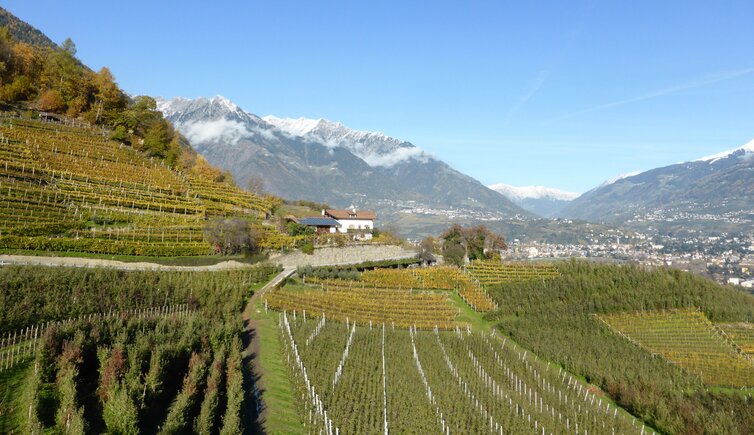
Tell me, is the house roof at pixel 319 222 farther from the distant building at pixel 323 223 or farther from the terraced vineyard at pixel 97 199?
the terraced vineyard at pixel 97 199

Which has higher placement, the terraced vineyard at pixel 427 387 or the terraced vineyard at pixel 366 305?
the terraced vineyard at pixel 366 305

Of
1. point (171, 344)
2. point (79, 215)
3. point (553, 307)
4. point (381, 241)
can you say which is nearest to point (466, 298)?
point (553, 307)

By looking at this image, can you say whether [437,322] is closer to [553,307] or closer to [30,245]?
[553,307]

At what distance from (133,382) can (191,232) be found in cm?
2769

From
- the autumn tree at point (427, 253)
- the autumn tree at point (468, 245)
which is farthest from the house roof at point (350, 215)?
the autumn tree at point (468, 245)

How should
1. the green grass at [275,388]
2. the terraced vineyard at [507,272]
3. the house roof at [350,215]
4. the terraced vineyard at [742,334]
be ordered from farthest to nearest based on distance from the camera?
1. the house roof at [350,215]
2. the terraced vineyard at [507,272]
3. the terraced vineyard at [742,334]
4. the green grass at [275,388]

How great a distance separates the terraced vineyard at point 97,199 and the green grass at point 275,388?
15352mm

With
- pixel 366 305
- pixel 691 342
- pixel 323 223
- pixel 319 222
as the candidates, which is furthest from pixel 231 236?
pixel 691 342

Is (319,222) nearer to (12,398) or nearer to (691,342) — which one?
(691,342)

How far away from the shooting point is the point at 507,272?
1791 inches

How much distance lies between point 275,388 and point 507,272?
31.4 m

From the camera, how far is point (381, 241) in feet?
186

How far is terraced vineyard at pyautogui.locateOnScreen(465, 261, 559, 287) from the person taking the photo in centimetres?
4334

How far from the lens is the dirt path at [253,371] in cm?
1611
